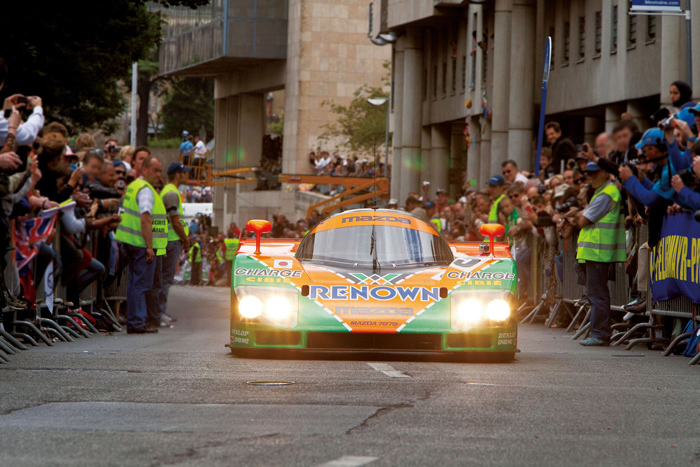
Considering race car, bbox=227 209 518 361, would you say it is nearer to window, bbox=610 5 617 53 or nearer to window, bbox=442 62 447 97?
window, bbox=610 5 617 53

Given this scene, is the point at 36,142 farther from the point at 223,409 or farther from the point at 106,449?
the point at 106,449

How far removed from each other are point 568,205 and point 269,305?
665cm

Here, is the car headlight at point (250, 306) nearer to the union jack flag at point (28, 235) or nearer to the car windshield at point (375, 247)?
the car windshield at point (375, 247)

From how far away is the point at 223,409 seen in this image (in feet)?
23.1

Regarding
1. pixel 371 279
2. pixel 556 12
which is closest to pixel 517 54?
pixel 556 12

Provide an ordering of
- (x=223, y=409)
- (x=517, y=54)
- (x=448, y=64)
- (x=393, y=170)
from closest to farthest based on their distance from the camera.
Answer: (x=223, y=409), (x=517, y=54), (x=448, y=64), (x=393, y=170)

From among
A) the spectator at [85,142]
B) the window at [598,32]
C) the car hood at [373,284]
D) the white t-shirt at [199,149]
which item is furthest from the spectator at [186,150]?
the car hood at [373,284]

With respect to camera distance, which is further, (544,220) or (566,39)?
(566,39)

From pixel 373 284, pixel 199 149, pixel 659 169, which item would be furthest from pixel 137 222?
pixel 199 149

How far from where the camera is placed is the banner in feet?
39.1

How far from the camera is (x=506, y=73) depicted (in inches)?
1651

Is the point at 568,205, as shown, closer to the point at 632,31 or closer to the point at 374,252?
the point at 374,252

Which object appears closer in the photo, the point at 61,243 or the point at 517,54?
the point at 61,243

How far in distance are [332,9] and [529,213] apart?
61.4 metres
